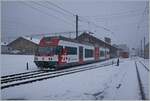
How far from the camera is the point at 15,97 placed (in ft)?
30.0

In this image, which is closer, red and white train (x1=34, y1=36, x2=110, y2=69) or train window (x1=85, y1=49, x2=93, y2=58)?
red and white train (x1=34, y1=36, x2=110, y2=69)

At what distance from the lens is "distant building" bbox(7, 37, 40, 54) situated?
78.2 m

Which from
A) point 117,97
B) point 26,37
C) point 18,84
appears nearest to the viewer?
point 117,97

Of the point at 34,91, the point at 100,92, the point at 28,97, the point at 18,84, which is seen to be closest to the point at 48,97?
the point at 28,97

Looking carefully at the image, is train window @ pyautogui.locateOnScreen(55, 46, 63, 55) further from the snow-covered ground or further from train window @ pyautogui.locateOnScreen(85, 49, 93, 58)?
train window @ pyautogui.locateOnScreen(85, 49, 93, 58)

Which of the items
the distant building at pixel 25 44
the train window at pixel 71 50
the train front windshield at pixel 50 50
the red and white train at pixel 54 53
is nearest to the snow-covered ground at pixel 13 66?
the red and white train at pixel 54 53


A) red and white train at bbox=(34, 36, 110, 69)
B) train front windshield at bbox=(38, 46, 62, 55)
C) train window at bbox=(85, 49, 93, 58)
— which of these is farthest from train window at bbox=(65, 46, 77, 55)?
train window at bbox=(85, 49, 93, 58)

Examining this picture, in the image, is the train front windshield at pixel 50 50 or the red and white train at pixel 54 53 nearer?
the red and white train at pixel 54 53

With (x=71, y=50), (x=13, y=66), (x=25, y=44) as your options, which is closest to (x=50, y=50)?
(x=71, y=50)

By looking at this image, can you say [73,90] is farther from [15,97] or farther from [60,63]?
[60,63]

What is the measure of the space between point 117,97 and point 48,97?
288 centimetres

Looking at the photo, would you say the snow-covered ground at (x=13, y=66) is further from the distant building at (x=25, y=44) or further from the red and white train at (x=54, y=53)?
the distant building at (x=25, y=44)

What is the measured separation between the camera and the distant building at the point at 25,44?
78.2 metres

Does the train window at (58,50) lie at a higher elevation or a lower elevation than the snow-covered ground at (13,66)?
higher
